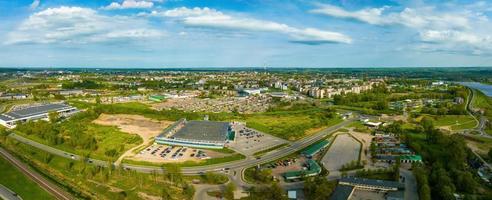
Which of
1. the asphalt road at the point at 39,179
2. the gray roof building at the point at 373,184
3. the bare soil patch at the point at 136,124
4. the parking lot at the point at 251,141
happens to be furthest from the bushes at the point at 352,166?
the bare soil patch at the point at 136,124

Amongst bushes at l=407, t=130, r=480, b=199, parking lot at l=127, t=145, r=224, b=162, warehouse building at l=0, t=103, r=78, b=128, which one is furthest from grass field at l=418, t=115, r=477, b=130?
warehouse building at l=0, t=103, r=78, b=128

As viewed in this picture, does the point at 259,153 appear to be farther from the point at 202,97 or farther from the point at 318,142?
the point at 202,97

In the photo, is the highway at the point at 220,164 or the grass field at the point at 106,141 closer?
the highway at the point at 220,164

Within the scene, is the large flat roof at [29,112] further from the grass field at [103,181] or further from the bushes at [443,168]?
the bushes at [443,168]

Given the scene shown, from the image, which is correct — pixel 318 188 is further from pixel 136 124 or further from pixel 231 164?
pixel 136 124

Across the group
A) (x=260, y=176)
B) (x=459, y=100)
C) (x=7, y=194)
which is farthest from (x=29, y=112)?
(x=459, y=100)
